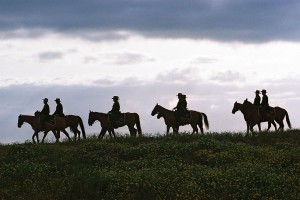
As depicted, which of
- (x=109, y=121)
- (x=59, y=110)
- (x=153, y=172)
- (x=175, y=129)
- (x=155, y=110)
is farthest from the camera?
(x=155, y=110)

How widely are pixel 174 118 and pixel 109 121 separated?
4824mm

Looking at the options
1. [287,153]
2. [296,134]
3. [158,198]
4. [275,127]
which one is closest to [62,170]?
[158,198]

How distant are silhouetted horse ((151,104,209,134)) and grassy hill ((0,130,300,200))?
7310mm

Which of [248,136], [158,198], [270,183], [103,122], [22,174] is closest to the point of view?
[158,198]

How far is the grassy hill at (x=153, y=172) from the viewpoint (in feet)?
60.4

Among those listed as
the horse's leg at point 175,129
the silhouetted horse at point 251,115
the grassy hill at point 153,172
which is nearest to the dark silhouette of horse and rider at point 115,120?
the horse's leg at point 175,129

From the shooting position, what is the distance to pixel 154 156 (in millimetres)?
25531

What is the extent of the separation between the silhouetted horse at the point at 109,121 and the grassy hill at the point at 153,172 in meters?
6.49

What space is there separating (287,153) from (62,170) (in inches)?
424

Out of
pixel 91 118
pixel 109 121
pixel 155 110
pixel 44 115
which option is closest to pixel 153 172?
pixel 109 121

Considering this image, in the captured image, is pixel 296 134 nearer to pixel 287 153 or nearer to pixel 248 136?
pixel 248 136

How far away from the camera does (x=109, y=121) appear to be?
3688 centimetres

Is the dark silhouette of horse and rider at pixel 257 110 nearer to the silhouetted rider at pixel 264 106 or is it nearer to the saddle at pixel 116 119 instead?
the silhouetted rider at pixel 264 106

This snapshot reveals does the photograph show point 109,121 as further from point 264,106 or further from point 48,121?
point 264,106
